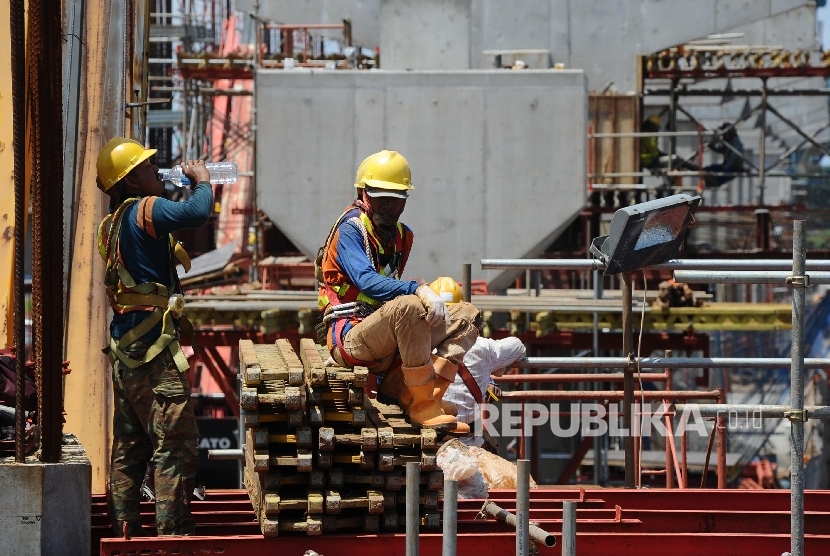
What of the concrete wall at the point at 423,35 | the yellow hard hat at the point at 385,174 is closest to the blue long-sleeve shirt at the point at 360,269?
the yellow hard hat at the point at 385,174

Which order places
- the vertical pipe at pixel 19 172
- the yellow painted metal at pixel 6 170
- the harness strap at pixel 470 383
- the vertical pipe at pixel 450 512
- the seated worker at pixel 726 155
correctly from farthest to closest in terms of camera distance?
1. the seated worker at pixel 726 155
2. the yellow painted metal at pixel 6 170
3. the harness strap at pixel 470 383
4. the vertical pipe at pixel 19 172
5. the vertical pipe at pixel 450 512

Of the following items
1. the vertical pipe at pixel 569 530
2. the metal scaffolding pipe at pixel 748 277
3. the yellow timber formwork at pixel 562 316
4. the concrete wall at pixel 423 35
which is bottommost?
the vertical pipe at pixel 569 530

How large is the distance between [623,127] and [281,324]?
1063 centimetres

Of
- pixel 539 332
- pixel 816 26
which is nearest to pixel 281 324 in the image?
pixel 539 332

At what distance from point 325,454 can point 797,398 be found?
8.47ft

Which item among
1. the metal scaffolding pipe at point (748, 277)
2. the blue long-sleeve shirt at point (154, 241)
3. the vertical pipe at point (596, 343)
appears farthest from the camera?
the vertical pipe at point (596, 343)

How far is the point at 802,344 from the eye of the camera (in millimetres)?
6871

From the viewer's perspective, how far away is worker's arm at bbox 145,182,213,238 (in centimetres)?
721

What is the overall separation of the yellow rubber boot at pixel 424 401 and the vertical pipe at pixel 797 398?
6.88 feet

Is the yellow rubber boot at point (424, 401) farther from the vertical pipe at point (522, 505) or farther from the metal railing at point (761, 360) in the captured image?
the vertical pipe at point (522, 505)

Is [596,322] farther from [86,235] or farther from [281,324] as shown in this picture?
[86,235]

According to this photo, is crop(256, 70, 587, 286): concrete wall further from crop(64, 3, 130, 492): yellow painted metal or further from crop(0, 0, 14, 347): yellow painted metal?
crop(0, 0, 14, 347): yellow painted metal

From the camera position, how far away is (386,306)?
25.8ft

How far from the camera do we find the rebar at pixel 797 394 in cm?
694
